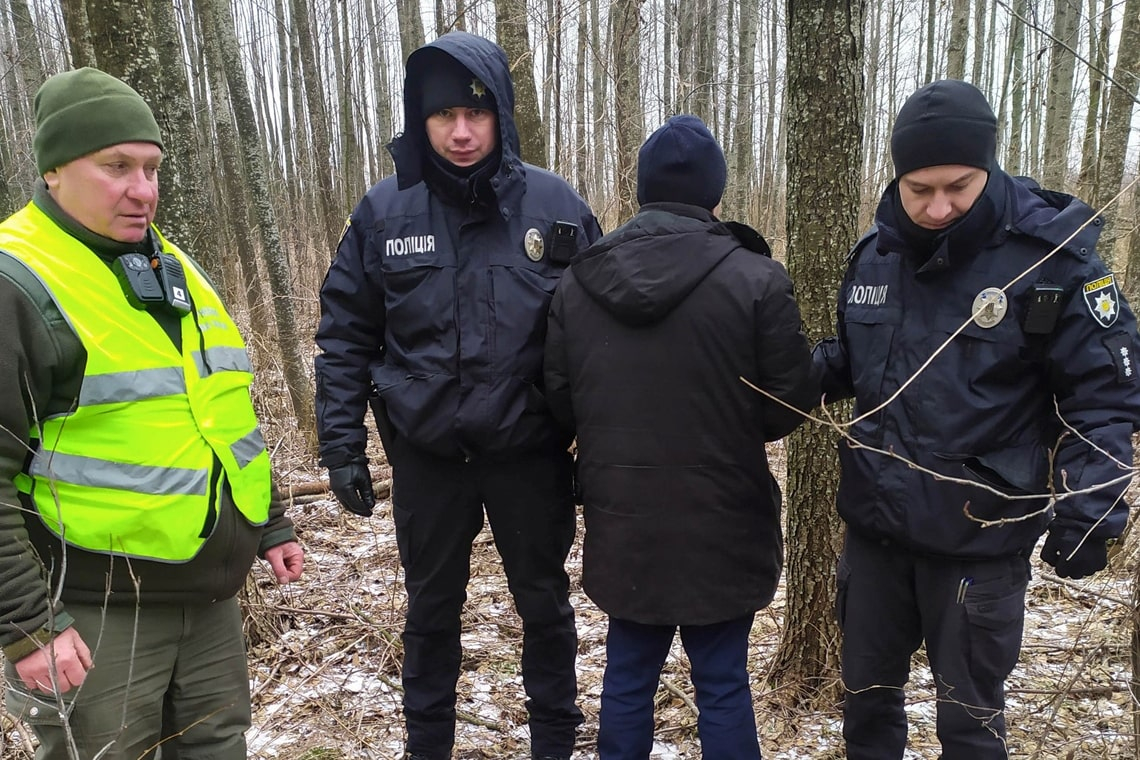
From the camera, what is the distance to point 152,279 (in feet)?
5.84

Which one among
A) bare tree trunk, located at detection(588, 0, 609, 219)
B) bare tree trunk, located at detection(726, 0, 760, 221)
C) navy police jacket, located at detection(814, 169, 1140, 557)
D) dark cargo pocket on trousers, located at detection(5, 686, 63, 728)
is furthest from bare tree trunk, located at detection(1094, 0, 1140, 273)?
dark cargo pocket on trousers, located at detection(5, 686, 63, 728)

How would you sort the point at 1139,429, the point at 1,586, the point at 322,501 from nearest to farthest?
the point at 1,586, the point at 1139,429, the point at 322,501

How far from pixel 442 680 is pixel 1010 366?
1983 mm

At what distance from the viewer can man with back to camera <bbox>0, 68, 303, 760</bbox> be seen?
155 cm

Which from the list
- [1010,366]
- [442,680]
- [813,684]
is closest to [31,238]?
[442,680]

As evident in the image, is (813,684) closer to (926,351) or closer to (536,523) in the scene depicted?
(536,523)

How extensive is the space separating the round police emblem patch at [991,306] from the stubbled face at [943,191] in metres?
0.20

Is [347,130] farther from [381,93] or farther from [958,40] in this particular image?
[958,40]

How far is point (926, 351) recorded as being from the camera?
1902mm

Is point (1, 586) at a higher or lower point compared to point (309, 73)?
lower

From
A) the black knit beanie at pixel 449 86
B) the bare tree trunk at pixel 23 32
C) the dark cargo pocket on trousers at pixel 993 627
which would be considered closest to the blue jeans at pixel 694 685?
the dark cargo pocket on trousers at pixel 993 627

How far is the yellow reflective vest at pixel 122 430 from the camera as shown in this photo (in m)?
1.60

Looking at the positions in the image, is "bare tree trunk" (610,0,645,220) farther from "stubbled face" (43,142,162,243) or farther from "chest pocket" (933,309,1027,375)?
"stubbled face" (43,142,162,243)

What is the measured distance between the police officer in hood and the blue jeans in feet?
1.28
